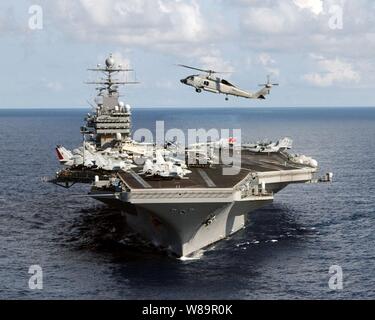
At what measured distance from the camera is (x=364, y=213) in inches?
1967

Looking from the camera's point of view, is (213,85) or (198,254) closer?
(198,254)

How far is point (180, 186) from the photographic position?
38.1 meters

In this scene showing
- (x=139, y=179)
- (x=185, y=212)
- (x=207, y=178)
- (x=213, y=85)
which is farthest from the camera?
(x=213, y=85)

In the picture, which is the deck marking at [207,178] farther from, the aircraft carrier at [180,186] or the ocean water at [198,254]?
the ocean water at [198,254]

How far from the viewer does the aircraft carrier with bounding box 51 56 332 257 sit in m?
35.4

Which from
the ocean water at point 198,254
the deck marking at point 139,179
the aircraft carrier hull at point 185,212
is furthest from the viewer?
the deck marking at point 139,179

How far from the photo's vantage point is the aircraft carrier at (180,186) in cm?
3544

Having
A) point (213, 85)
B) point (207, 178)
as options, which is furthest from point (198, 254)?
point (213, 85)

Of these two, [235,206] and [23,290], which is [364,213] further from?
[23,290]

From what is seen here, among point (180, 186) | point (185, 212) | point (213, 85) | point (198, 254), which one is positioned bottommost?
point (198, 254)

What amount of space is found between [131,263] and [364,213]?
72.1 ft

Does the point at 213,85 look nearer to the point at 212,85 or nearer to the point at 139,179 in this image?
the point at 212,85

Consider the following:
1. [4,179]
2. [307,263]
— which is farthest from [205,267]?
[4,179]

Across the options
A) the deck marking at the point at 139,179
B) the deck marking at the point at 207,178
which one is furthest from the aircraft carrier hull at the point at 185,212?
the deck marking at the point at 207,178
